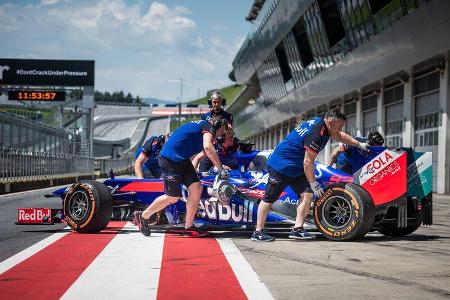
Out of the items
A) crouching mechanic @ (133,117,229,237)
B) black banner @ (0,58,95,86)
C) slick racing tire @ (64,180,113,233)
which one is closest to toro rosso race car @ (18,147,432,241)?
slick racing tire @ (64,180,113,233)

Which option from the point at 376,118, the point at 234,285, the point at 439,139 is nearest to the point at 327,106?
the point at 376,118

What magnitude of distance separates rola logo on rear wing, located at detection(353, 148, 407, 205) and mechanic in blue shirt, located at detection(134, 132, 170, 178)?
4.23m

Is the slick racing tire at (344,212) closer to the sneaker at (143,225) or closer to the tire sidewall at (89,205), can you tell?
the sneaker at (143,225)

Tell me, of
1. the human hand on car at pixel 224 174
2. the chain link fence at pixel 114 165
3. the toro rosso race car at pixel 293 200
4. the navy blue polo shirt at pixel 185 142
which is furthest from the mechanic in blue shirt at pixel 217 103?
the chain link fence at pixel 114 165

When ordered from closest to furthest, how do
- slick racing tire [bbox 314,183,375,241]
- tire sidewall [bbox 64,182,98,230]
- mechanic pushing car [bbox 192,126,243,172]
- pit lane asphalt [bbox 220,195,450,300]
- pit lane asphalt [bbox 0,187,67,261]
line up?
1. pit lane asphalt [bbox 220,195,450,300]
2. pit lane asphalt [bbox 0,187,67,261]
3. slick racing tire [bbox 314,183,375,241]
4. tire sidewall [bbox 64,182,98,230]
5. mechanic pushing car [bbox 192,126,243,172]

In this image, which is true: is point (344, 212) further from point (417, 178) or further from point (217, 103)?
point (217, 103)

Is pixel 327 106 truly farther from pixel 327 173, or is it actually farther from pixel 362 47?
pixel 327 173

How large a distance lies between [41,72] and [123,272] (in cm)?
4814

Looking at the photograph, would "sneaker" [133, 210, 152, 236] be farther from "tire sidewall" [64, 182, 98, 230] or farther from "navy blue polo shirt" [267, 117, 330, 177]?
"navy blue polo shirt" [267, 117, 330, 177]

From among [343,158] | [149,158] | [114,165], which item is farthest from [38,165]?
[114,165]

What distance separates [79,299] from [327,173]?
5.07 meters

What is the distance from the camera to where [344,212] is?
8461 millimetres

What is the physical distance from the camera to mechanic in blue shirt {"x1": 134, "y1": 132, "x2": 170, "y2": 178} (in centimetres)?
1173

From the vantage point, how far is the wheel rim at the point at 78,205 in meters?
9.20
